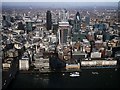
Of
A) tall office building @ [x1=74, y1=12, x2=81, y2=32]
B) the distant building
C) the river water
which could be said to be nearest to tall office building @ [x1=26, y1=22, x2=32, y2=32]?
the distant building

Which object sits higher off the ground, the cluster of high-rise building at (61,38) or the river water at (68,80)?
the cluster of high-rise building at (61,38)

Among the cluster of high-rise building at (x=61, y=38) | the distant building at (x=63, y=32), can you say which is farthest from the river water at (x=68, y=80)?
the distant building at (x=63, y=32)

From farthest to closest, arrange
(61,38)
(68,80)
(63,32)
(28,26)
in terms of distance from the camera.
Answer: (28,26) → (63,32) → (61,38) → (68,80)

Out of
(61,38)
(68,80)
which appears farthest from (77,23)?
(68,80)

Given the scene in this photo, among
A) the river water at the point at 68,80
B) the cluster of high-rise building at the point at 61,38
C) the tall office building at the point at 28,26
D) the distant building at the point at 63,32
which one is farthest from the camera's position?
the tall office building at the point at 28,26

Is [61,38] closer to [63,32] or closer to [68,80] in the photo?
[63,32]

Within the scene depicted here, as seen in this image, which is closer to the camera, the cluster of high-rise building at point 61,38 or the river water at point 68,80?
the river water at point 68,80

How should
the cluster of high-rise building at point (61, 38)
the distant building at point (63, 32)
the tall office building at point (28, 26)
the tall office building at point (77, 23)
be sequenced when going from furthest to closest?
the tall office building at point (28, 26)
the tall office building at point (77, 23)
the distant building at point (63, 32)
the cluster of high-rise building at point (61, 38)

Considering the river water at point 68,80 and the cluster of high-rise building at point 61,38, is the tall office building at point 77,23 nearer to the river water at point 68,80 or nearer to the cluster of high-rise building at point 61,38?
the cluster of high-rise building at point 61,38
